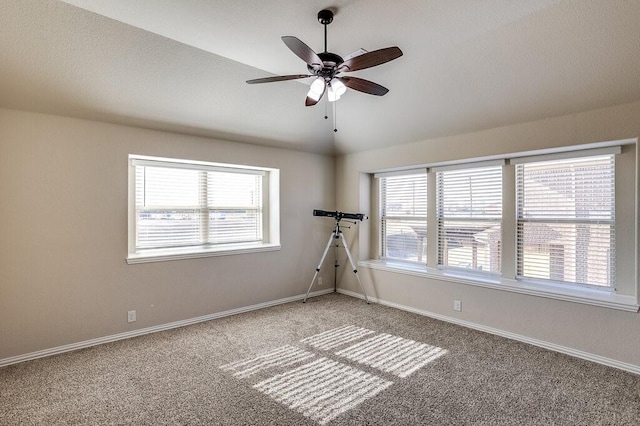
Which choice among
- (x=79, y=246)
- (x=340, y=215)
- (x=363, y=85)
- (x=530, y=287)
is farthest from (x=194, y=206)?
(x=530, y=287)

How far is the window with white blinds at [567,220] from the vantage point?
10.7 ft

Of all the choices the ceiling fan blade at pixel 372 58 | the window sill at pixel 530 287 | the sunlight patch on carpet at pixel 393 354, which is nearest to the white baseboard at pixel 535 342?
the window sill at pixel 530 287

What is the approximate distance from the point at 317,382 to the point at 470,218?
2.74 meters

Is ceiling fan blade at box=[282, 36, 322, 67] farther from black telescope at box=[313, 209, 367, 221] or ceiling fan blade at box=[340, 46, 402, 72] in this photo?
black telescope at box=[313, 209, 367, 221]

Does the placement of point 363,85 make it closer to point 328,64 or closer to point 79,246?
→ point 328,64

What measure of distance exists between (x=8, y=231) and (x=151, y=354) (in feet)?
5.50

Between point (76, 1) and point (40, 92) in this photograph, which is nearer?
point (76, 1)

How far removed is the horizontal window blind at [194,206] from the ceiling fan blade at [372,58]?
110 inches

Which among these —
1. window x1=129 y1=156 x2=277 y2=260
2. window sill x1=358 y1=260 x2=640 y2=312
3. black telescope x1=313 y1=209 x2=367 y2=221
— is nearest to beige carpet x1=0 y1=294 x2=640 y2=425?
window sill x1=358 y1=260 x2=640 y2=312

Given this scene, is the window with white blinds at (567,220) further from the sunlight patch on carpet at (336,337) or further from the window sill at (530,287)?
the sunlight patch on carpet at (336,337)

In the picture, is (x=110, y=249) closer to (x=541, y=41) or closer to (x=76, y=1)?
(x=76, y=1)

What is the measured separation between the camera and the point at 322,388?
8.65ft

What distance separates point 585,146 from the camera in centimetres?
323

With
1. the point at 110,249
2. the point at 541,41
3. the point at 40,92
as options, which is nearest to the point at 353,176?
the point at 541,41
